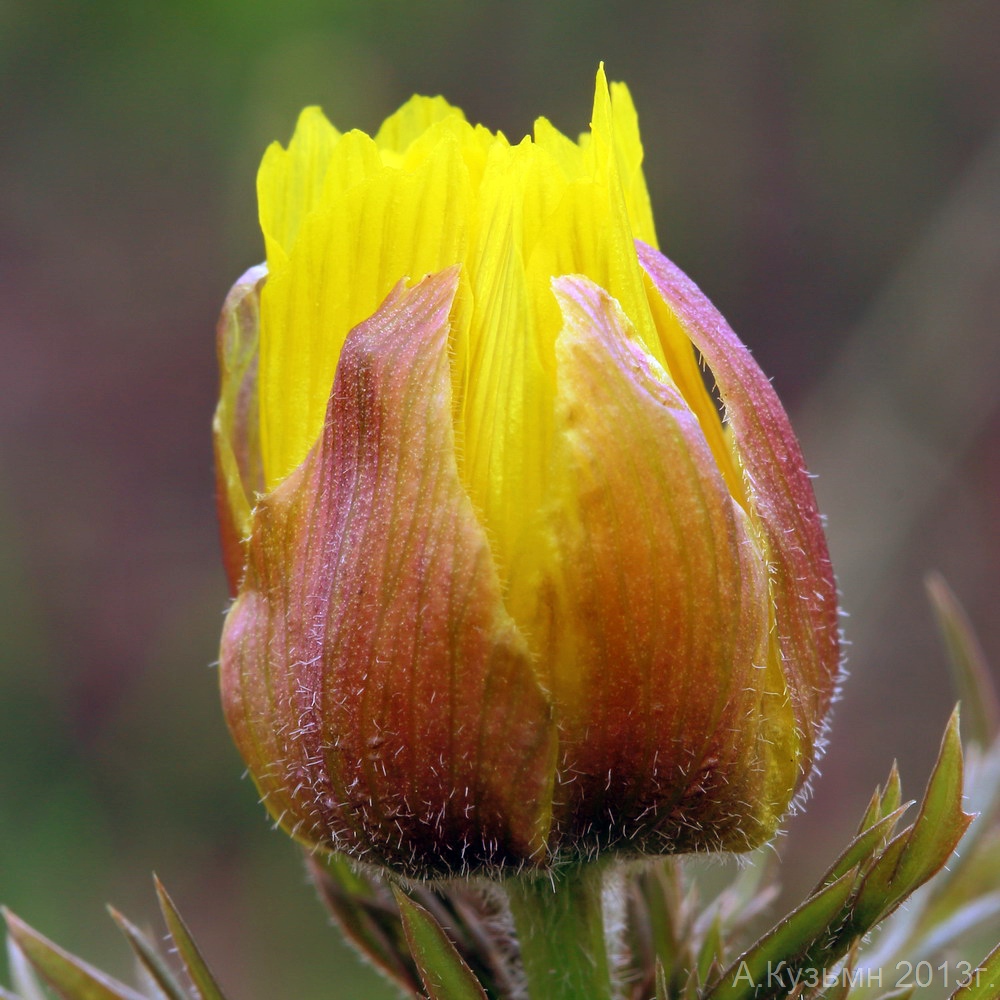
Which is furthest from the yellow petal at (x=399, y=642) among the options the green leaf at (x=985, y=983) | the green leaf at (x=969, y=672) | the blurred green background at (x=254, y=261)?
the blurred green background at (x=254, y=261)

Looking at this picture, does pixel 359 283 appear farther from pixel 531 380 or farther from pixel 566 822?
pixel 566 822

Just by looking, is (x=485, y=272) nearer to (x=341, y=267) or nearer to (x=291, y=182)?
(x=341, y=267)

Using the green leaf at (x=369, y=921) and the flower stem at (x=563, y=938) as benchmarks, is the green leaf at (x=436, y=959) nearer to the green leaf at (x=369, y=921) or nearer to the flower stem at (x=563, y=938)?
the flower stem at (x=563, y=938)

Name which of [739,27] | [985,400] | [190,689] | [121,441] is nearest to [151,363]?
[121,441]

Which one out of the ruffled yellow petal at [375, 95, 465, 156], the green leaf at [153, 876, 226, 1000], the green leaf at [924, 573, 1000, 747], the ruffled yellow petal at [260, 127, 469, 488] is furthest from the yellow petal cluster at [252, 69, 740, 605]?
the green leaf at [924, 573, 1000, 747]

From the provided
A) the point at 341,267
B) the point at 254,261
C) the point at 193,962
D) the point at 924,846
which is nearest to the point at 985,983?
the point at 924,846
